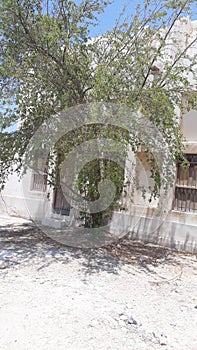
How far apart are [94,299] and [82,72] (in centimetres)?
529

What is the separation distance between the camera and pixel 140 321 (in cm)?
441

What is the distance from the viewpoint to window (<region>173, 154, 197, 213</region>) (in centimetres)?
962

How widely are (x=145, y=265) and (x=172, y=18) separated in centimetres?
698

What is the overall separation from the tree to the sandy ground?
1.98 meters

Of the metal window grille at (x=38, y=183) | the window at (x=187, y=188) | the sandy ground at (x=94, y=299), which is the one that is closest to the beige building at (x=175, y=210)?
the window at (x=187, y=188)

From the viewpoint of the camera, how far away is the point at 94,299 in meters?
5.09

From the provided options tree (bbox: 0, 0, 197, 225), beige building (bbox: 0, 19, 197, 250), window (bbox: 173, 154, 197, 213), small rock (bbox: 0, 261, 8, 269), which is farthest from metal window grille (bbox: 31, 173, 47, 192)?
small rock (bbox: 0, 261, 8, 269)

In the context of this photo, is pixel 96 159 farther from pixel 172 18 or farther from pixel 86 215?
pixel 172 18

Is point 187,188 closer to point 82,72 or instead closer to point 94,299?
point 82,72

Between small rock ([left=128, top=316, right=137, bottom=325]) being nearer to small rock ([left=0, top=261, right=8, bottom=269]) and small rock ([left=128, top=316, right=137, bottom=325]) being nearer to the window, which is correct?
small rock ([left=0, top=261, right=8, bottom=269])

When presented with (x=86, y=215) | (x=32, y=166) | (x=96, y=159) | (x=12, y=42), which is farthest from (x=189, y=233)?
(x=12, y=42)

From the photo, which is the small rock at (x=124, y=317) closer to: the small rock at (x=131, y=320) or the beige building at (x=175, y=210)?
the small rock at (x=131, y=320)

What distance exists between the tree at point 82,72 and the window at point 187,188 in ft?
5.93

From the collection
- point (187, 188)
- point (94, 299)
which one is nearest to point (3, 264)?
point (94, 299)
